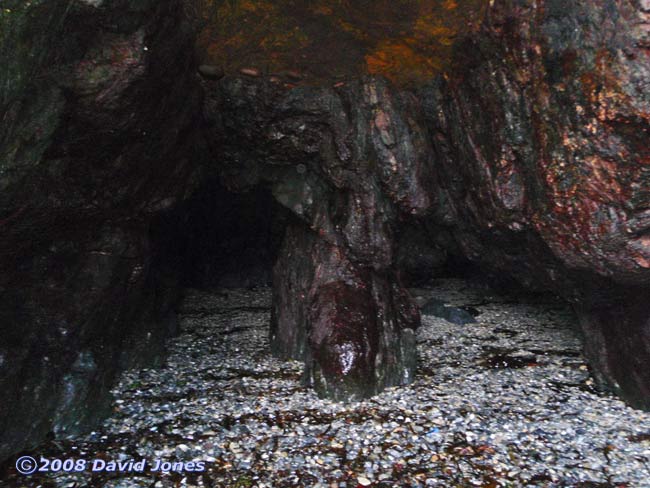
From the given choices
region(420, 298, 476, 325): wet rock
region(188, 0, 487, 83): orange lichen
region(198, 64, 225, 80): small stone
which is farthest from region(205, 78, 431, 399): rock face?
region(420, 298, 476, 325): wet rock

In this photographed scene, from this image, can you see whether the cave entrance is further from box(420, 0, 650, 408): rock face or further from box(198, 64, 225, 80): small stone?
box(420, 0, 650, 408): rock face

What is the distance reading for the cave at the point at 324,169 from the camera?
667 centimetres

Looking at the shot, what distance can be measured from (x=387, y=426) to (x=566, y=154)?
5127mm

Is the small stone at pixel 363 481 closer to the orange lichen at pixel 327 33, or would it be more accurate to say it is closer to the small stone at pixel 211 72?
the orange lichen at pixel 327 33

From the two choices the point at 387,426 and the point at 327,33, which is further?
the point at 327,33

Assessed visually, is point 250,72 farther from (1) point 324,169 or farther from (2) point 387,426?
(2) point 387,426

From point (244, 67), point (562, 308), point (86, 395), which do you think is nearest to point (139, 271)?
point (86, 395)

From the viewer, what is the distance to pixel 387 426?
8.20 metres

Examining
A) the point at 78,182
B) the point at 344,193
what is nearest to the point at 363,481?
the point at 344,193

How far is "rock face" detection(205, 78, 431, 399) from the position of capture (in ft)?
32.1

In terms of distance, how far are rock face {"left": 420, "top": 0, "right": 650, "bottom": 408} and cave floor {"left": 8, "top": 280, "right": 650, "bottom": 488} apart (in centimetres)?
150

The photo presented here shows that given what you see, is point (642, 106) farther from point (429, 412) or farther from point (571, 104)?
point (429, 412)

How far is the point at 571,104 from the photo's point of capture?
7.27 m

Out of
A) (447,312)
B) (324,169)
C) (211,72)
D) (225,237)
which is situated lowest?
(447,312)
